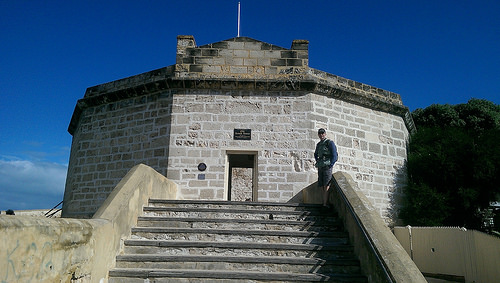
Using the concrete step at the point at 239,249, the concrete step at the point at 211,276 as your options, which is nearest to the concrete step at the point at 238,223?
the concrete step at the point at 239,249

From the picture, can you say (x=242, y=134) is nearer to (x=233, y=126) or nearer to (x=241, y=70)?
(x=233, y=126)

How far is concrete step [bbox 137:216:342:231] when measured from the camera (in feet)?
17.5

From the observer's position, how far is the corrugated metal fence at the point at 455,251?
249 inches

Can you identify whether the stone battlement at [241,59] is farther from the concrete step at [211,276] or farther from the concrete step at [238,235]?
the concrete step at [211,276]

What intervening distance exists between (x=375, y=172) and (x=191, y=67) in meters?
5.54

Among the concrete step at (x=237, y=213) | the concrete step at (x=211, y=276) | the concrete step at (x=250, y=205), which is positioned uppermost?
the concrete step at (x=250, y=205)

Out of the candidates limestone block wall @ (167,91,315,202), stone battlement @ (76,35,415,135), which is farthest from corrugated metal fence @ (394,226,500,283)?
stone battlement @ (76,35,415,135)

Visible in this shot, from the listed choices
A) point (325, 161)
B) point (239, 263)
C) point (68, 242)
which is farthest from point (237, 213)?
point (68, 242)

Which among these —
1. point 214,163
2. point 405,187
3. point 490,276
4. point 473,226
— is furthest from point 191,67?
point 473,226

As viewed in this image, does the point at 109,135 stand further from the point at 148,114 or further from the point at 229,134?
the point at 229,134

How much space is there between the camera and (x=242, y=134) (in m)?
8.68

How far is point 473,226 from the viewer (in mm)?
9227

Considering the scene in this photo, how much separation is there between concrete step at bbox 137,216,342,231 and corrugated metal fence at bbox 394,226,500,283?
3.04 m

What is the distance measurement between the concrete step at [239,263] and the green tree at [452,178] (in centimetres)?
600
